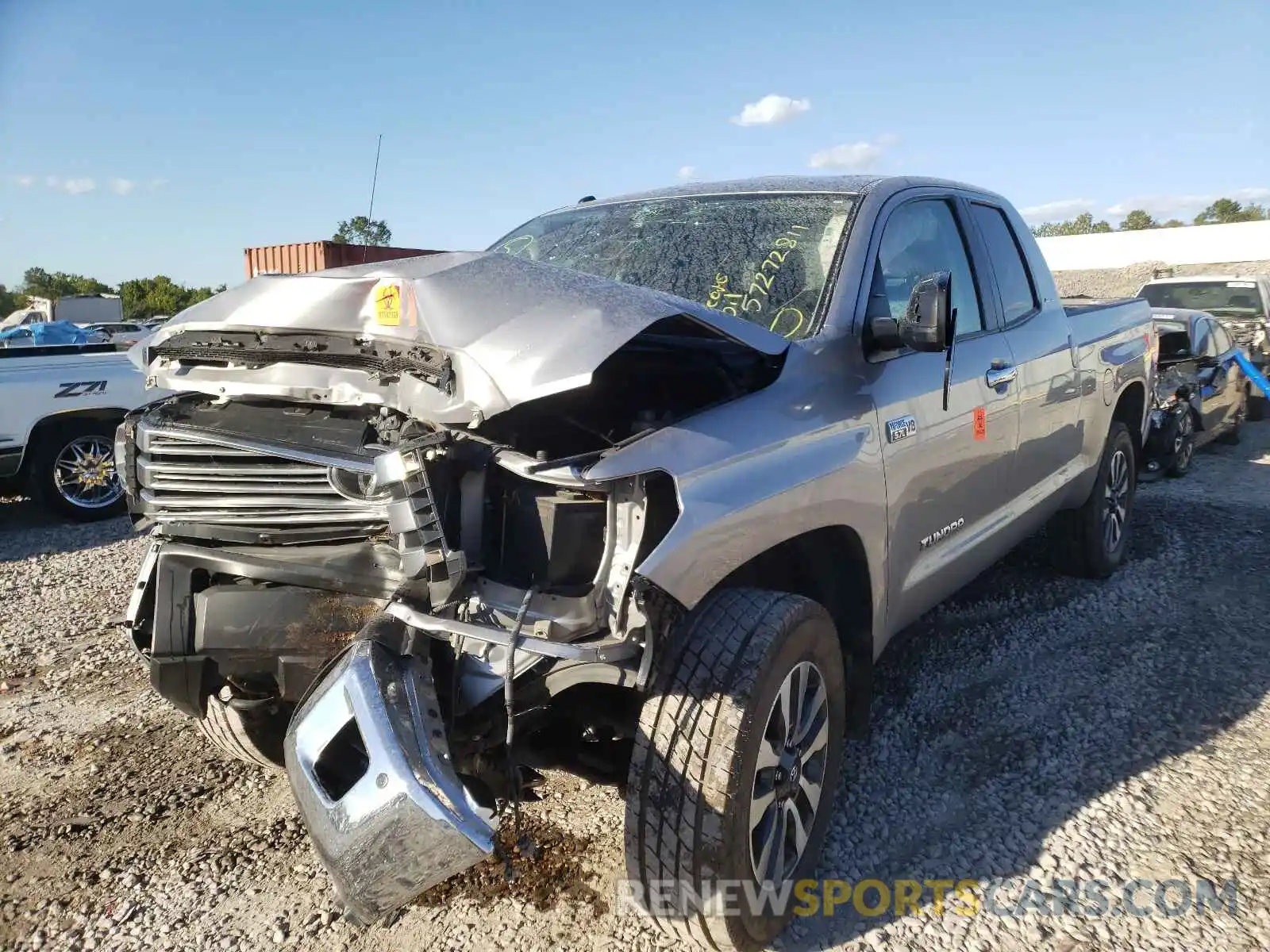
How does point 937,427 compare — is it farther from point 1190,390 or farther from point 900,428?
point 1190,390

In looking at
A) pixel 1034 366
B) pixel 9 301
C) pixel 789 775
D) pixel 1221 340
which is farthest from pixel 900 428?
pixel 9 301

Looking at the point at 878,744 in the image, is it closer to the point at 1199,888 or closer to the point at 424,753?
the point at 1199,888

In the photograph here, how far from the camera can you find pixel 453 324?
7.01 feet

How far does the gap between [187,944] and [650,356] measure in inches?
78.9

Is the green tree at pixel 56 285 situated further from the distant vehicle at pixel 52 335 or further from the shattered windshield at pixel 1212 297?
the shattered windshield at pixel 1212 297

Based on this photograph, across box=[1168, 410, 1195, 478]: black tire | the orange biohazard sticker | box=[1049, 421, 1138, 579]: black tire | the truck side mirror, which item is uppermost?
the orange biohazard sticker

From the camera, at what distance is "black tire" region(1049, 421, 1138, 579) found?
4.87 metres

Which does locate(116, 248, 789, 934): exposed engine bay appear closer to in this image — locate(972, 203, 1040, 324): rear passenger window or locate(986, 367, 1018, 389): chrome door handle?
locate(986, 367, 1018, 389): chrome door handle

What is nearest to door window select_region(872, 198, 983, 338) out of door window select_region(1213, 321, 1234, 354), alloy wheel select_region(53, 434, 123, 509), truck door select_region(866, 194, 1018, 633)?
truck door select_region(866, 194, 1018, 633)

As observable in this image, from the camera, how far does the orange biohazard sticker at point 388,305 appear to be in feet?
7.18

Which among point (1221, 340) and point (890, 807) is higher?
point (1221, 340)

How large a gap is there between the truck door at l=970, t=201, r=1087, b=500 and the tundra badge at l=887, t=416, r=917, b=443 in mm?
1024

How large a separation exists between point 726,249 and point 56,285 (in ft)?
213

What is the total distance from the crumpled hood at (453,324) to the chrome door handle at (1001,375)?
4.42 ft
